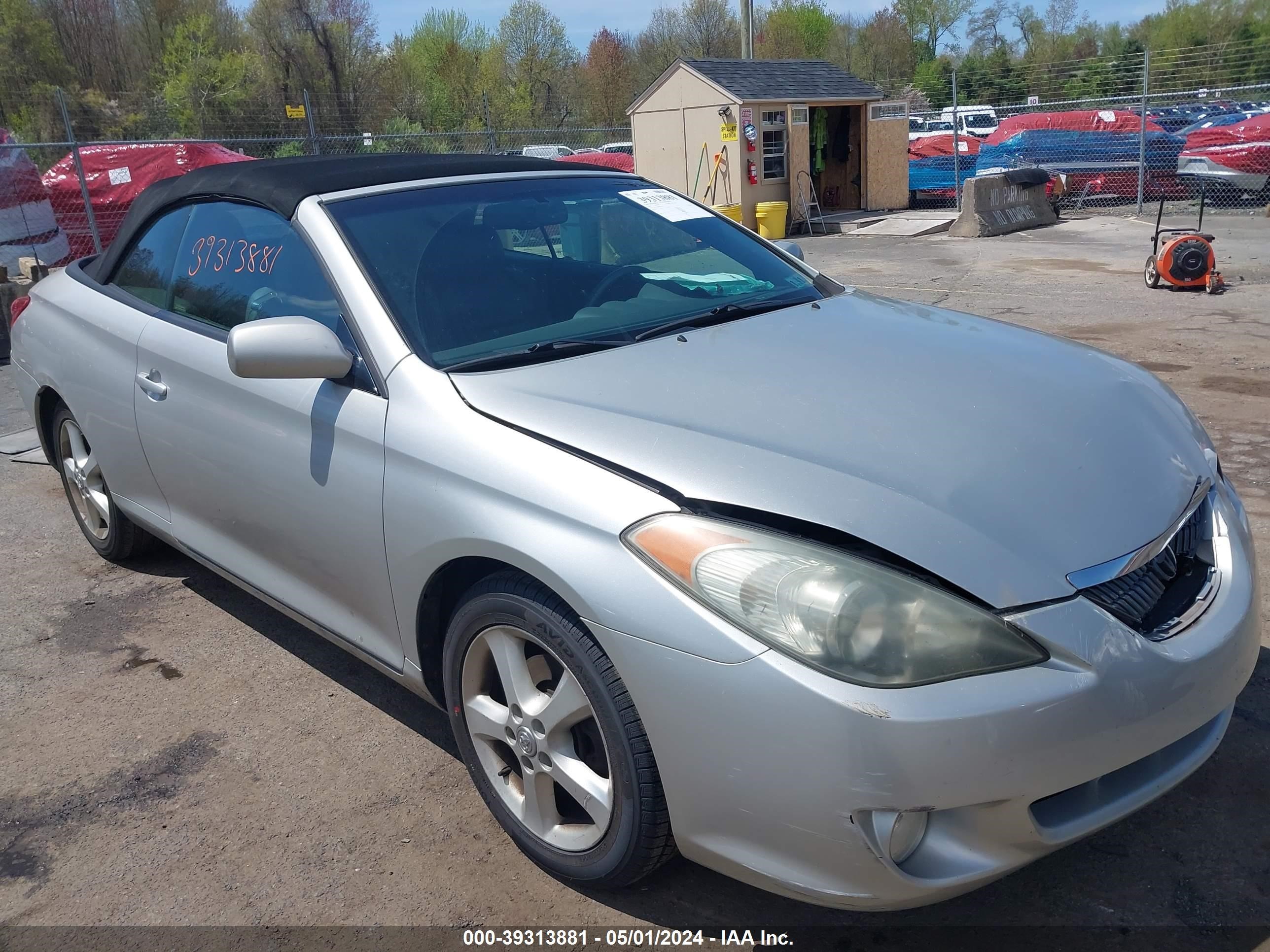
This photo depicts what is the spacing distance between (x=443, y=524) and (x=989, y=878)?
53.2 inches

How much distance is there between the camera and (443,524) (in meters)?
2.40

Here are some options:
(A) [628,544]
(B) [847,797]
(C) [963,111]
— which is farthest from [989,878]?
(C) [963,111]

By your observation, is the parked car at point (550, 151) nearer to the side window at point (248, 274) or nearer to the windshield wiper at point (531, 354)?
the side window at point (248, 274)

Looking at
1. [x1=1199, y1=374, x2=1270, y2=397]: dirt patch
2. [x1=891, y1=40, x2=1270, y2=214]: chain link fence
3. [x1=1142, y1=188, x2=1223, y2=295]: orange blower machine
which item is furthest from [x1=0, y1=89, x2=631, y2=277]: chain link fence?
[x1=1142, y1=188, x2=1223, y2=295]: orange blower machine

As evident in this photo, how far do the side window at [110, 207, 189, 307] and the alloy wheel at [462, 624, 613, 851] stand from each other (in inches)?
79.3

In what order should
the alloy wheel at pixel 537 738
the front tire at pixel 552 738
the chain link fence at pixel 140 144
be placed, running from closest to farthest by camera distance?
the front tire at pixel 552 738, the alloy wheel at pixel 537 738, the chain link fence at pixel 140 144

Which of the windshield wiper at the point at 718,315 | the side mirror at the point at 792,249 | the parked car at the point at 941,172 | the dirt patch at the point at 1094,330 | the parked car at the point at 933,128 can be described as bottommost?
the dirt patch at the point at 1094,330

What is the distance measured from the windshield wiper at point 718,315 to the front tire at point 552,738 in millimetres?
933

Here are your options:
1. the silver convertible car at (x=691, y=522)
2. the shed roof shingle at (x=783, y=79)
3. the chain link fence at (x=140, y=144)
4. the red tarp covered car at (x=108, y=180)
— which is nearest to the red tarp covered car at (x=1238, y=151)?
the shed roof shingle at (x=783, y=79)

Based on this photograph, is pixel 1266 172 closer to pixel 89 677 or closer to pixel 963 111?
pixel 963 111

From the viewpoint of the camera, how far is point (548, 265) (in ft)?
10.7

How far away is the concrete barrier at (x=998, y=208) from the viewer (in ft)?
51.8

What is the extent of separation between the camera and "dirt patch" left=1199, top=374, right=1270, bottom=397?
6094mm

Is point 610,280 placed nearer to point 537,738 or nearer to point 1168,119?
point 537,738
